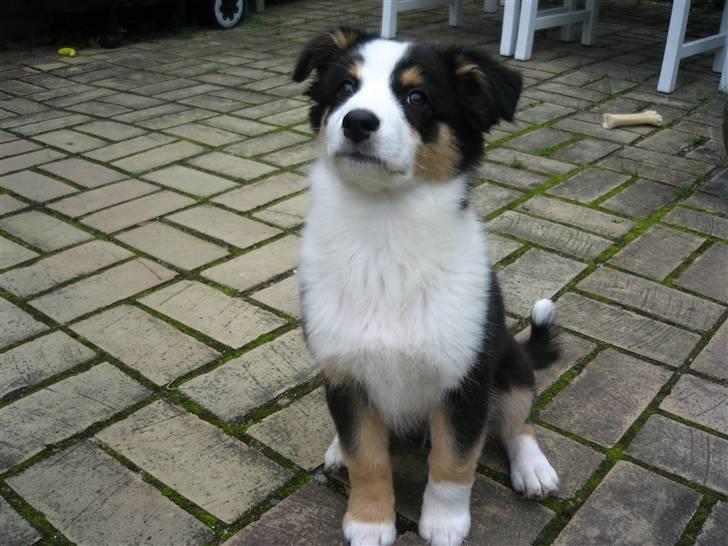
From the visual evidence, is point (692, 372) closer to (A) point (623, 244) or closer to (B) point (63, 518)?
(A) point (623, 244)

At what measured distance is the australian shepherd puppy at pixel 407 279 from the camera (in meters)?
1.83

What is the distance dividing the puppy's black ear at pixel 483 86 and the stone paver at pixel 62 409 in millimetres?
1464

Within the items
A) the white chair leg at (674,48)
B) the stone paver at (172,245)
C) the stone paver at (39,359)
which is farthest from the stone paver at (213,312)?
the white chair leg at (674,48)

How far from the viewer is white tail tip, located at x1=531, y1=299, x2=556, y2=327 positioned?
2451 mm

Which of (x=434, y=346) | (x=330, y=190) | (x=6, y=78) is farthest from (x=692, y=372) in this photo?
(x=6, y=78)

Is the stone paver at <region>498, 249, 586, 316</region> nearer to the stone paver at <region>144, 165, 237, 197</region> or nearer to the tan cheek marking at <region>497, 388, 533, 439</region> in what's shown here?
the tan cheek marking at <region>497, 388, 533, 439</region>

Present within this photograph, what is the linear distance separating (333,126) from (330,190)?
213mm

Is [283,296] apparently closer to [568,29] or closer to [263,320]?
[263,320]

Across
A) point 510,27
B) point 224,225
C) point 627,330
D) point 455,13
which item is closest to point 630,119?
point 510,27

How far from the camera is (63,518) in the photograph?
203 centimetres

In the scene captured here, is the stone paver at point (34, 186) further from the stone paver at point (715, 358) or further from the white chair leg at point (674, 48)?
the white chair leg at point (674, 48)

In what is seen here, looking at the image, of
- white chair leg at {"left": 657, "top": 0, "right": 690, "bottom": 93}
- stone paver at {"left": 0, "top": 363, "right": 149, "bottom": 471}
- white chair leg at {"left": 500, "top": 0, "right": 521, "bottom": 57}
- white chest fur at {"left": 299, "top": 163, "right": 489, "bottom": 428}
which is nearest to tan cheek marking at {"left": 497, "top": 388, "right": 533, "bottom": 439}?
white chest fur at {"left": 299, "top": 163, "right": 489, "bottom": 428}

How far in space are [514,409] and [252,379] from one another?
95 centimetres

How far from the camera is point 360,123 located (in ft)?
5.52
